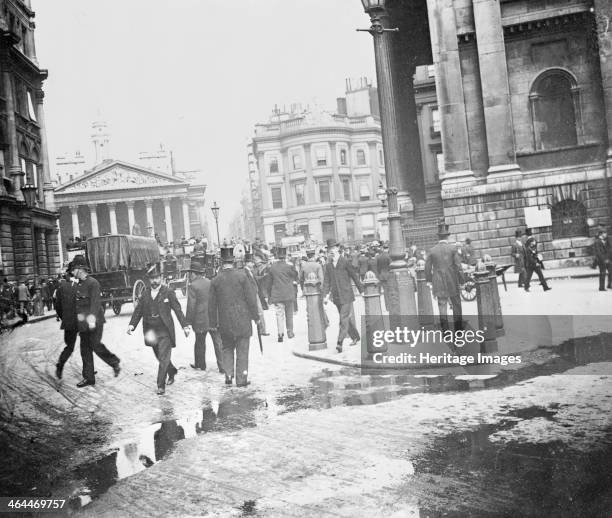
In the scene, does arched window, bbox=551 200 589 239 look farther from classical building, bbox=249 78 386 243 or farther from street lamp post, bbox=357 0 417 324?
street lamp post, bbox=357 0 417 324

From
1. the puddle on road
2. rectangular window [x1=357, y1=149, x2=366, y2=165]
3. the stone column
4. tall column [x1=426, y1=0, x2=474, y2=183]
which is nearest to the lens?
the puddle on road

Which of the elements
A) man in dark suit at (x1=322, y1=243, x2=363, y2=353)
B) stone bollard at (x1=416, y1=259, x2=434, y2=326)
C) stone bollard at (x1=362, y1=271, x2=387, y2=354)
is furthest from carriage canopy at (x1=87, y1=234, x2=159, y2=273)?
stone bollard at (x1=362, y1=271, x2=387, y2=354)

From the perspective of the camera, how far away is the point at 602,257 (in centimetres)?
1518

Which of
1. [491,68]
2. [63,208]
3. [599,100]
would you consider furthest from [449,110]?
[63,208]

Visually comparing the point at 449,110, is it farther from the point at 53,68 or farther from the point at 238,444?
the point at 238,444

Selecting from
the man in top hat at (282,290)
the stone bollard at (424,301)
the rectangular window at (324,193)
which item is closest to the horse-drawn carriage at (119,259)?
the rectangular window at (324,193)

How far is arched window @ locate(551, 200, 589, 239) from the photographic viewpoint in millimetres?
21812

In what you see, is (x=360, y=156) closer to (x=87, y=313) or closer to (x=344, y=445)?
(x=87, y=313)

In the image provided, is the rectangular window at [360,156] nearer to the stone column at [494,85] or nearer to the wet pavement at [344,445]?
the stone column at [494,85]

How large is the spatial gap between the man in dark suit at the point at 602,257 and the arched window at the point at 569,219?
605cm

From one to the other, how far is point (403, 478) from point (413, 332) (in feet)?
19.1

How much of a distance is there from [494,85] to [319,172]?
286 inches

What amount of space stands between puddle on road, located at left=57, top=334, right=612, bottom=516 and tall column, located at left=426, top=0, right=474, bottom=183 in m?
14.1

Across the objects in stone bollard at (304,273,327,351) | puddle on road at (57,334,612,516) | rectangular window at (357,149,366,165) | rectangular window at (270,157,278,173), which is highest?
rectangular window at (357,149,366,165)
